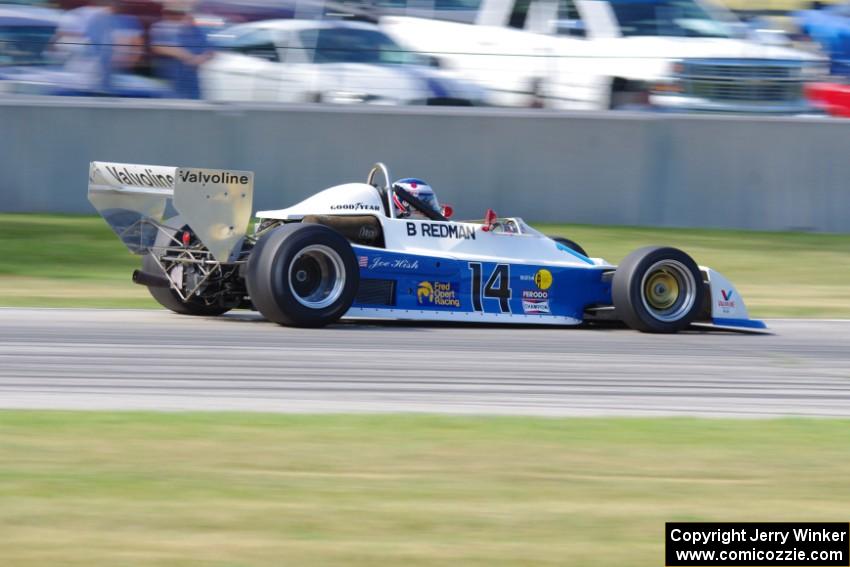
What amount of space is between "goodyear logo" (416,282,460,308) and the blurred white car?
7.20 meters

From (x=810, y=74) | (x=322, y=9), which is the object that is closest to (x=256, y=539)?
(x=322, y=9)

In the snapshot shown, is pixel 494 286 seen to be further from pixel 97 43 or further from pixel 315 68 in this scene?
pixel 97 43

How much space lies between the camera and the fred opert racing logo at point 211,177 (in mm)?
9875

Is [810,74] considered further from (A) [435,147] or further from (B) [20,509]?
(B) [20,509]

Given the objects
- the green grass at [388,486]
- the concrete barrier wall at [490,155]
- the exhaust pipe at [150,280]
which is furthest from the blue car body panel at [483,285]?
the concrete barrier wall at [490,155]

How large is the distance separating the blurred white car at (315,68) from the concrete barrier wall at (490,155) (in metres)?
0.31

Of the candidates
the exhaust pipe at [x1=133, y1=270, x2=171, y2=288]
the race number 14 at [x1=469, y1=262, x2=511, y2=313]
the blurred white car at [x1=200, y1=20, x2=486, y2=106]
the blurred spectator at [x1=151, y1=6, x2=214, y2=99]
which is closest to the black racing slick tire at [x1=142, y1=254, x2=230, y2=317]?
the exhaust pipe at [x1=133, y1=270, x2=171, y2=288]

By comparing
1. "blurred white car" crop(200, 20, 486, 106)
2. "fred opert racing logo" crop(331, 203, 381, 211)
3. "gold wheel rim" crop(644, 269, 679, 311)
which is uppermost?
"blurred white car" crop(200, 20, 486, 106)

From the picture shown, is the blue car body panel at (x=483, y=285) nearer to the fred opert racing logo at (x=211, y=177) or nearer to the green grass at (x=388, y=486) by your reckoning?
the fred opert racing logo at (x=211, y=177)

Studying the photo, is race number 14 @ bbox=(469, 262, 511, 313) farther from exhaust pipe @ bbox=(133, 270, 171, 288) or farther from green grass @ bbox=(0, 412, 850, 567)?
green grass @ bbox=(0, 412, 850, 567)

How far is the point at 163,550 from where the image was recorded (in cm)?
457

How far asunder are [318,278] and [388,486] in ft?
15.4

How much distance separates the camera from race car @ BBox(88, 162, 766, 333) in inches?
392

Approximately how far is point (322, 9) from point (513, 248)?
7924 mm
